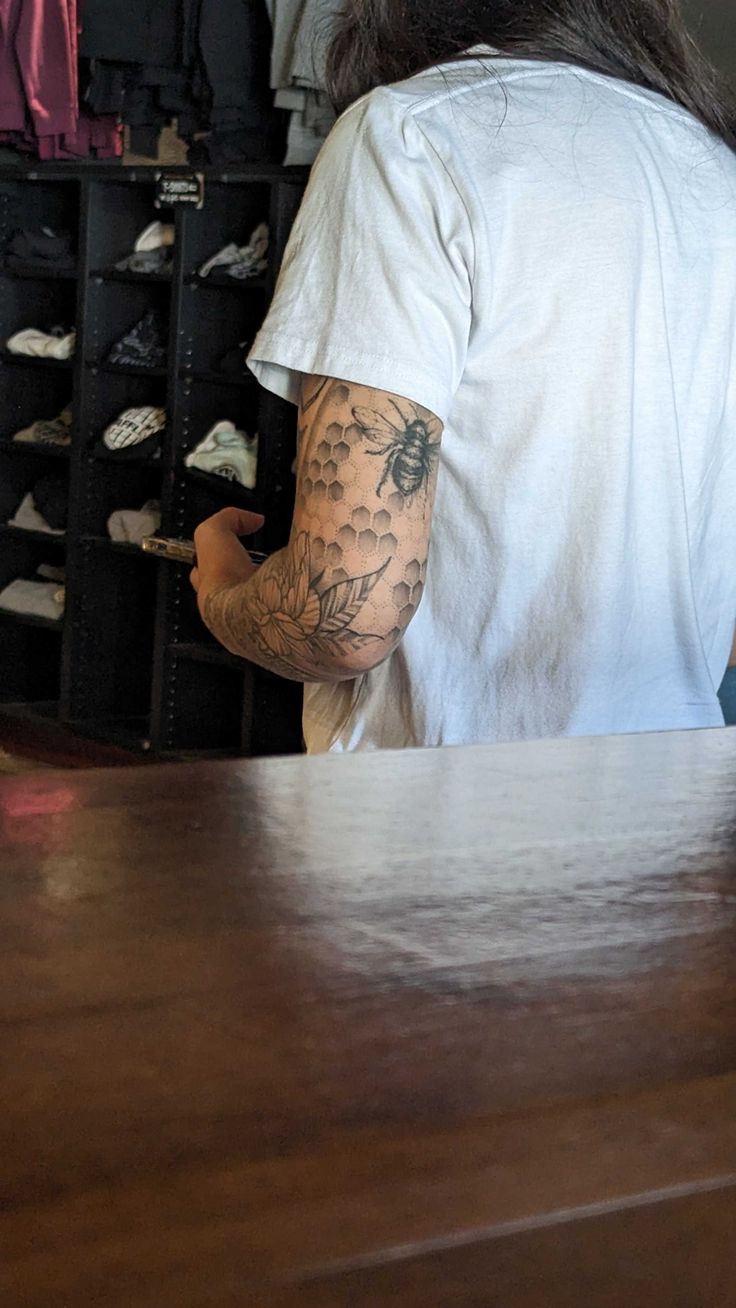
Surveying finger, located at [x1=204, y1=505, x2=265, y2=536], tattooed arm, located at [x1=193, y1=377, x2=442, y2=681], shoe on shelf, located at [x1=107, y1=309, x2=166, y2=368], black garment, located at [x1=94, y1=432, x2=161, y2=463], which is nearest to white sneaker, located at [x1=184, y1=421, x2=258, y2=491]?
black garment, located at [x1=94, y1=432, x2=161, y2=463]

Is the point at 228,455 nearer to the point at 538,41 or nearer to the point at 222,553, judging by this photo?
the point at 222,553

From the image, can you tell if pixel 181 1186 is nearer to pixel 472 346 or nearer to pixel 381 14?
pixel 472 346

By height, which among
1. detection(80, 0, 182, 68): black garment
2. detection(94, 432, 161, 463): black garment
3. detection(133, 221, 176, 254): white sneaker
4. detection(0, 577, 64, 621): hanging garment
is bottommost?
detection(0, 577, 64, 621): hanging garment

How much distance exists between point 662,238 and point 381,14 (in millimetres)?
293

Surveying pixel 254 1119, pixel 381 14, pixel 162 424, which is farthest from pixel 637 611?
pixel 162 424

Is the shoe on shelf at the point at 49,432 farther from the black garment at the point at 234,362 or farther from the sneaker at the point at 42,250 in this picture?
the black garment at the point at 234,362

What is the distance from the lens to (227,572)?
1199 mm

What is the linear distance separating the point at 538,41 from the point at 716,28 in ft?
7.42

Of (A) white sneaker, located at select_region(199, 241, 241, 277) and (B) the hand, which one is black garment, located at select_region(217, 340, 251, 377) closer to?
(A) white sneaker, located at select_region(199, 241, 241, 277)

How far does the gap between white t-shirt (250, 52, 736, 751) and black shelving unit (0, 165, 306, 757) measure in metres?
2.59

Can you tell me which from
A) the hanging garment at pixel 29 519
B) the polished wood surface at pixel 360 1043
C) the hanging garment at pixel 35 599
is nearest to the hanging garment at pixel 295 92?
the hanging garment at pixel 29 519

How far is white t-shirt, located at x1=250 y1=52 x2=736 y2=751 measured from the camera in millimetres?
978

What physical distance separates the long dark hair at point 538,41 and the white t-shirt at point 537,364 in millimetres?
24

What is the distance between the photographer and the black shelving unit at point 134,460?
389 cm
